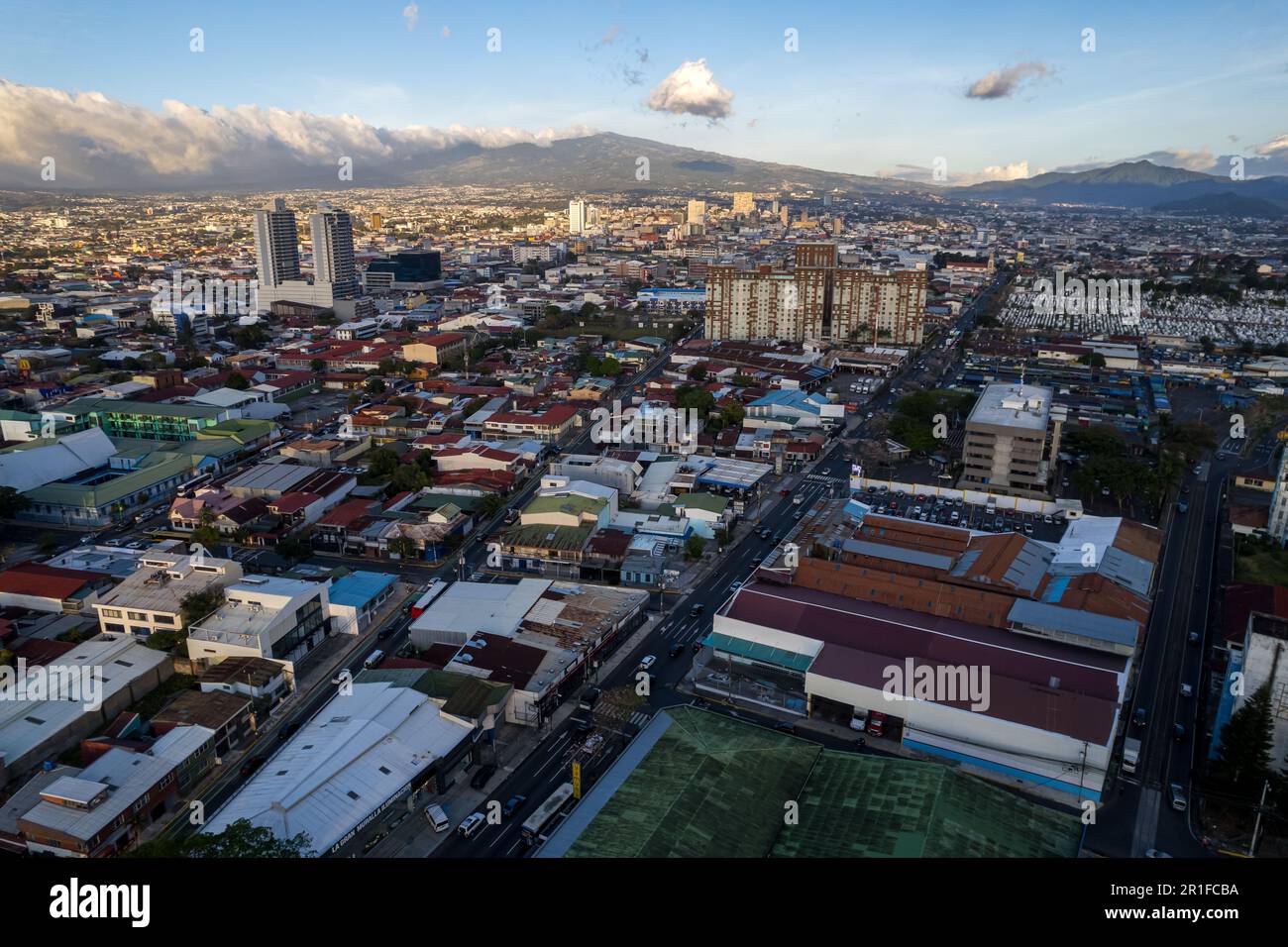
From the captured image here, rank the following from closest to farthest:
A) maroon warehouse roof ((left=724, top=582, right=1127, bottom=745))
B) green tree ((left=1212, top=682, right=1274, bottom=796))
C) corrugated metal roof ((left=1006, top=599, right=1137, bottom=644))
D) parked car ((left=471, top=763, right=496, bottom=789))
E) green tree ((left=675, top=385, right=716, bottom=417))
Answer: green tree ((left=1212, top=682, right=1274, bottom=796)) < parked car ((left=471, top=763, right=496, bottom=789)) < maroon warehouse roof ((left=724, top=582, right=1127, bottom=745)) < corrugated metal roof ((left=1006, top=599, right=1137, bottom=644)) < green tree ((left=675, top=385, right=716, bottom=417))

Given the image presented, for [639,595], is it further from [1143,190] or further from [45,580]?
[1143,190]

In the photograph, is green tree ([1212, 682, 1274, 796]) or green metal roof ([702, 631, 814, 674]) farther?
green metal roof ([702, 631, 814, 674])

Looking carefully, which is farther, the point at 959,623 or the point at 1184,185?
the point at 1184,185

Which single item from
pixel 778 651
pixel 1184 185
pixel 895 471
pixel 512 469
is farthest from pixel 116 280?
pixel 1184 185

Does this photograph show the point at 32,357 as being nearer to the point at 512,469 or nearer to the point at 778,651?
the point at 512,469

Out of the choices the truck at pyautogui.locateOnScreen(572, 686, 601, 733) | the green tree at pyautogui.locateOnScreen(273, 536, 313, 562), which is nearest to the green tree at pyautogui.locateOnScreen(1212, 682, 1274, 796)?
the truck at pyautogui.locateOnScreen(572, 686, 601, 733)

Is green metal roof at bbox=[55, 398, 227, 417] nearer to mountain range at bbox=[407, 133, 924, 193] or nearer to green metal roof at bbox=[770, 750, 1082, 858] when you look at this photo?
green metal roof at bbox=[770, 750, 1082, 858]
